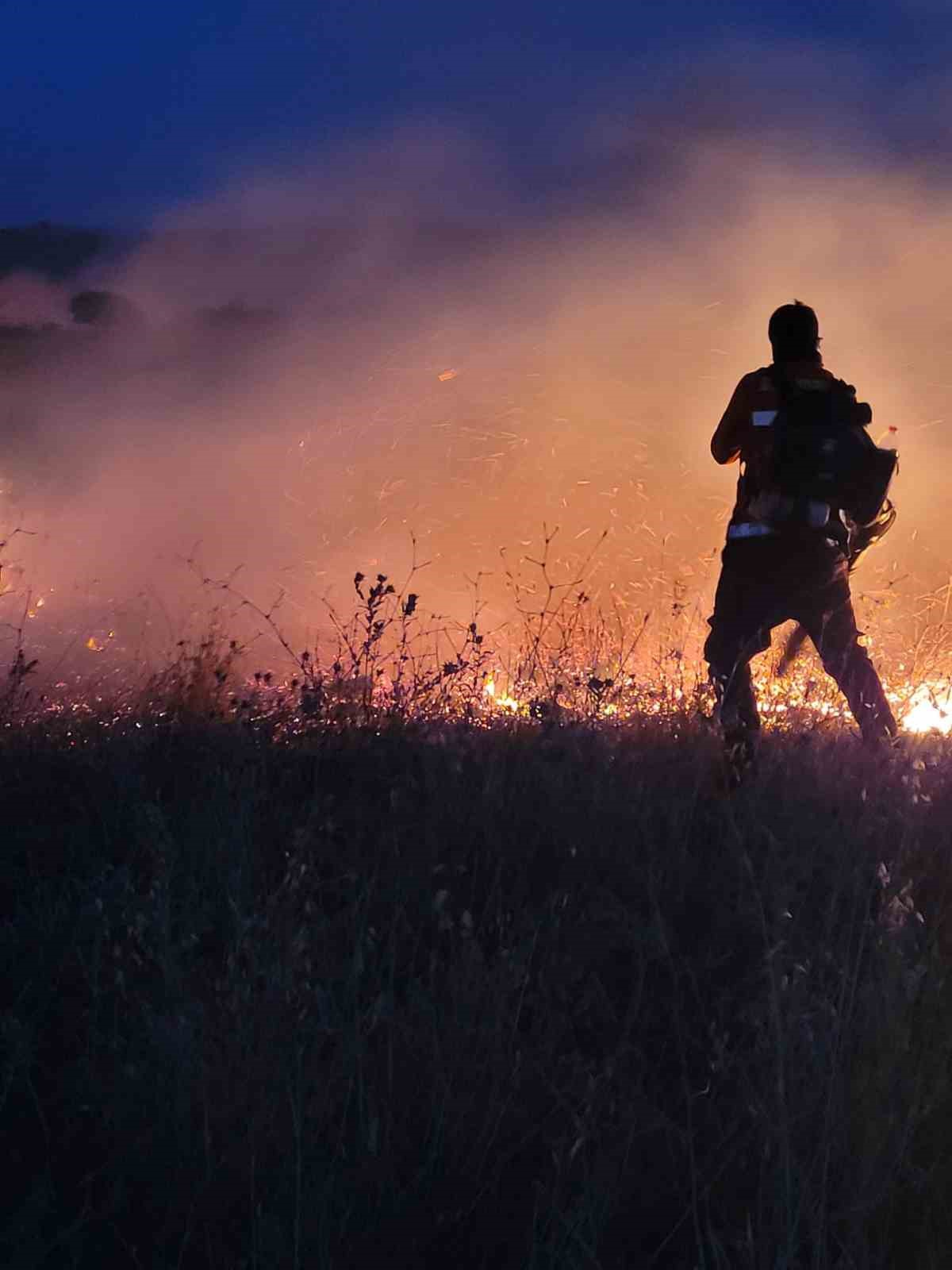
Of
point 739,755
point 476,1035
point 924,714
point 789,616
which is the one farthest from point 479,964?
point 924,714

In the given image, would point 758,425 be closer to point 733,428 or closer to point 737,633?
point 733,428

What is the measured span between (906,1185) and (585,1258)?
0.49 metres

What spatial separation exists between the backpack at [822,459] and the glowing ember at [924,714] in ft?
2.43

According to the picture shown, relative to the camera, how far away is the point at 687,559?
10812 millimetres

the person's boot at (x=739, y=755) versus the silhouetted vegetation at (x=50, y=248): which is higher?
the silhouetted vegetation at (x=50, y=248)

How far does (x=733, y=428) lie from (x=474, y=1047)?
2.90 meters

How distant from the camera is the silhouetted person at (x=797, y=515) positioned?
15.3ft

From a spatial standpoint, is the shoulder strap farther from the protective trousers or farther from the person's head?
the protective trousers

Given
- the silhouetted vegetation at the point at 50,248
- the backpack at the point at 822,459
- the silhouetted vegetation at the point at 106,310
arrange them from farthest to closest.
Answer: the silhouetted vegetation at the point at 50,248
the silhouetted vegetation at the point at 106,310
the backpack at the point at 822,459

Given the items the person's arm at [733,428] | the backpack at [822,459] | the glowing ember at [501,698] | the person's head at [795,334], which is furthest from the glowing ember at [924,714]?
the glowing ember at [501,698]

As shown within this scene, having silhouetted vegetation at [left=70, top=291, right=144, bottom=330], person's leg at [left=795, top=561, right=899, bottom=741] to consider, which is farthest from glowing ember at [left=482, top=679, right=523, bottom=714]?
silhouetted vegetation at [left=70, top=291, right=144, bottom=330]

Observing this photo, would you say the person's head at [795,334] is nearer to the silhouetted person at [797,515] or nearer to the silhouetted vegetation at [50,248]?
the silhouetted person at [797,515]

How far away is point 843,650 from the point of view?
4840 mm

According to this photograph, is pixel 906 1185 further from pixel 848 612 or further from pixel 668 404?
pixel 668 404
